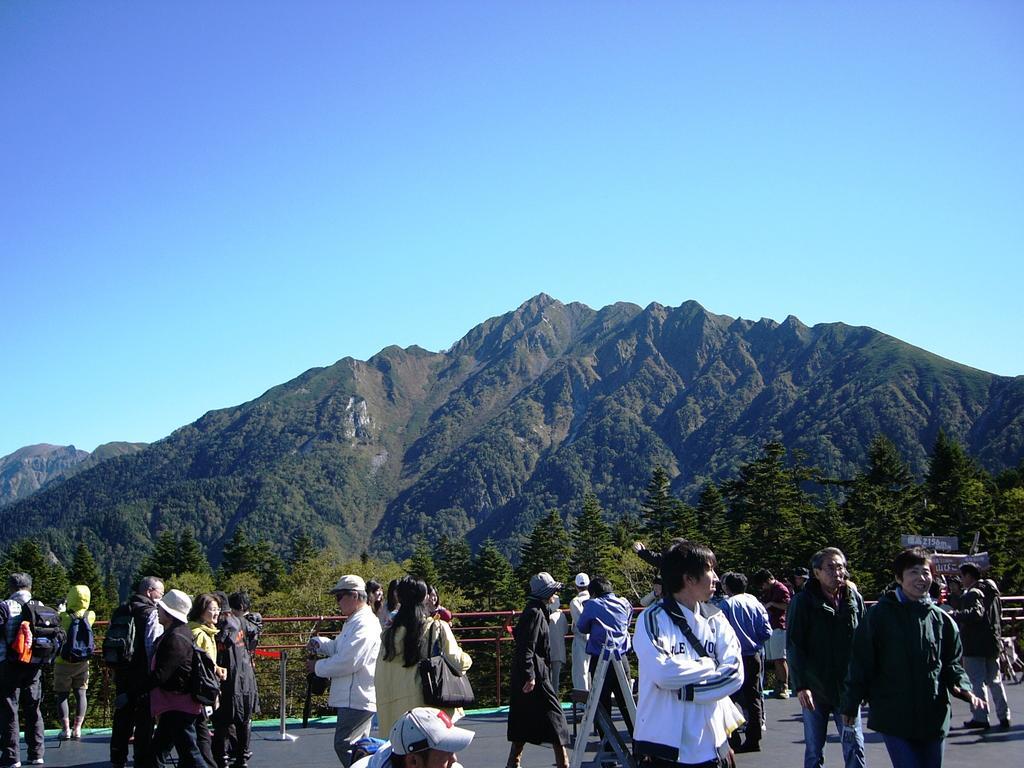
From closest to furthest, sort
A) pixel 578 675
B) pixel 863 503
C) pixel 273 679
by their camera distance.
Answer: pixel 578 675 < pixel 273 679 < pixel 863 503

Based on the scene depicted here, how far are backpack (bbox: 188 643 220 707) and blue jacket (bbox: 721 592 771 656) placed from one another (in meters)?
4.16

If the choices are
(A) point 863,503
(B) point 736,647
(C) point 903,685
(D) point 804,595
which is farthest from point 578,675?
(A) point 863,503

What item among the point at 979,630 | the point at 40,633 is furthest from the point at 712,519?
the point at 40,633

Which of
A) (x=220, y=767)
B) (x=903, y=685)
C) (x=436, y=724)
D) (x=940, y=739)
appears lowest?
(x=220, y=767)

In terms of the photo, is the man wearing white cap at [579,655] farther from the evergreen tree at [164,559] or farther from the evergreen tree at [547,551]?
the evergreen tree at [164,559]

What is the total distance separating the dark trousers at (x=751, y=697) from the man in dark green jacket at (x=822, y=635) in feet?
6.56

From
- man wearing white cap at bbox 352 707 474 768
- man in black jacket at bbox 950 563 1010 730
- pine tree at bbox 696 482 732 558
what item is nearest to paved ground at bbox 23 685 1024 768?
man in black jacket at bbox 950 563 1010 730

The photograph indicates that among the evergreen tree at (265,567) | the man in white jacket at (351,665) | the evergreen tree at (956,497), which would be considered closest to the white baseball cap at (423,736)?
the man in white jacket at (351,665)

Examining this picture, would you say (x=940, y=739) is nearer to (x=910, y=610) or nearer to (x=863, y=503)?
(x=910, y=610)

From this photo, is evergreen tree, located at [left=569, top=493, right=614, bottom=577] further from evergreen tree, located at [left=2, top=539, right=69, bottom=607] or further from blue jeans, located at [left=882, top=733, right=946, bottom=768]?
blue jeans, located at [left=882, top=733, right=946, bottom=768]

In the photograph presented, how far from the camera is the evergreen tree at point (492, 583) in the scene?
7032 cm

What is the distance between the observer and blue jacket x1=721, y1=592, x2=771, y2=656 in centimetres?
755

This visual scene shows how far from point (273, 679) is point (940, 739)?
43.0 m

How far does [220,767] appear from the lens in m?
7.09
